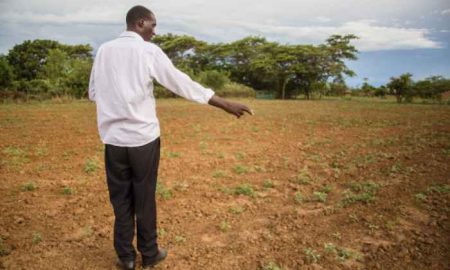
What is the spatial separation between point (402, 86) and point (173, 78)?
28.8 meters

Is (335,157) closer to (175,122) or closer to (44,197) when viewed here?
(44,197)

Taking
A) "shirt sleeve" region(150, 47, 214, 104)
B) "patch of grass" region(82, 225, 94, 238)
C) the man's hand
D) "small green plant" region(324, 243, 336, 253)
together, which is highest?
"shirt sleeve" region(150, 47, 214, 104)

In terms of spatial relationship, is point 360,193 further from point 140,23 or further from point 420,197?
point 140,23

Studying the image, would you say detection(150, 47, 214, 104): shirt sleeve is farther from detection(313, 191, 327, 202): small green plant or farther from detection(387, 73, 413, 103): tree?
detection(387, 73, 413, 103): tree

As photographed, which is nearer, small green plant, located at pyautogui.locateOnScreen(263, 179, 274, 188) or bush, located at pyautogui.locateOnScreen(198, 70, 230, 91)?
small green plant, located at pyautogui.locateOnScreen(263, 179, 274, 188)

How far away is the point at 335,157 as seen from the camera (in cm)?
654

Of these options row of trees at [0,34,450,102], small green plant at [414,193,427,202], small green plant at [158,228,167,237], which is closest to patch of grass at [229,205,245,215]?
small green plant at [158,228,167,237]

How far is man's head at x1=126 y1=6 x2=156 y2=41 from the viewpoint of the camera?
2.30 metres

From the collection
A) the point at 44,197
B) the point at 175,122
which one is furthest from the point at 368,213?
the point at 175,122

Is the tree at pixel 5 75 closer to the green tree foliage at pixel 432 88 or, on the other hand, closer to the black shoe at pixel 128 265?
the black shoe at pixel 128 265

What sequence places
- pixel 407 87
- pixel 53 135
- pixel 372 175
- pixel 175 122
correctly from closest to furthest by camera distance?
pixel 372 175 → pixel 53 135 → pixel 175 122 → pixel 407 87

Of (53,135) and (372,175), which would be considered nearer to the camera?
(372,175)

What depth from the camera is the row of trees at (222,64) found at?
25.4m

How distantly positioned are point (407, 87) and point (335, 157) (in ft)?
78.1
